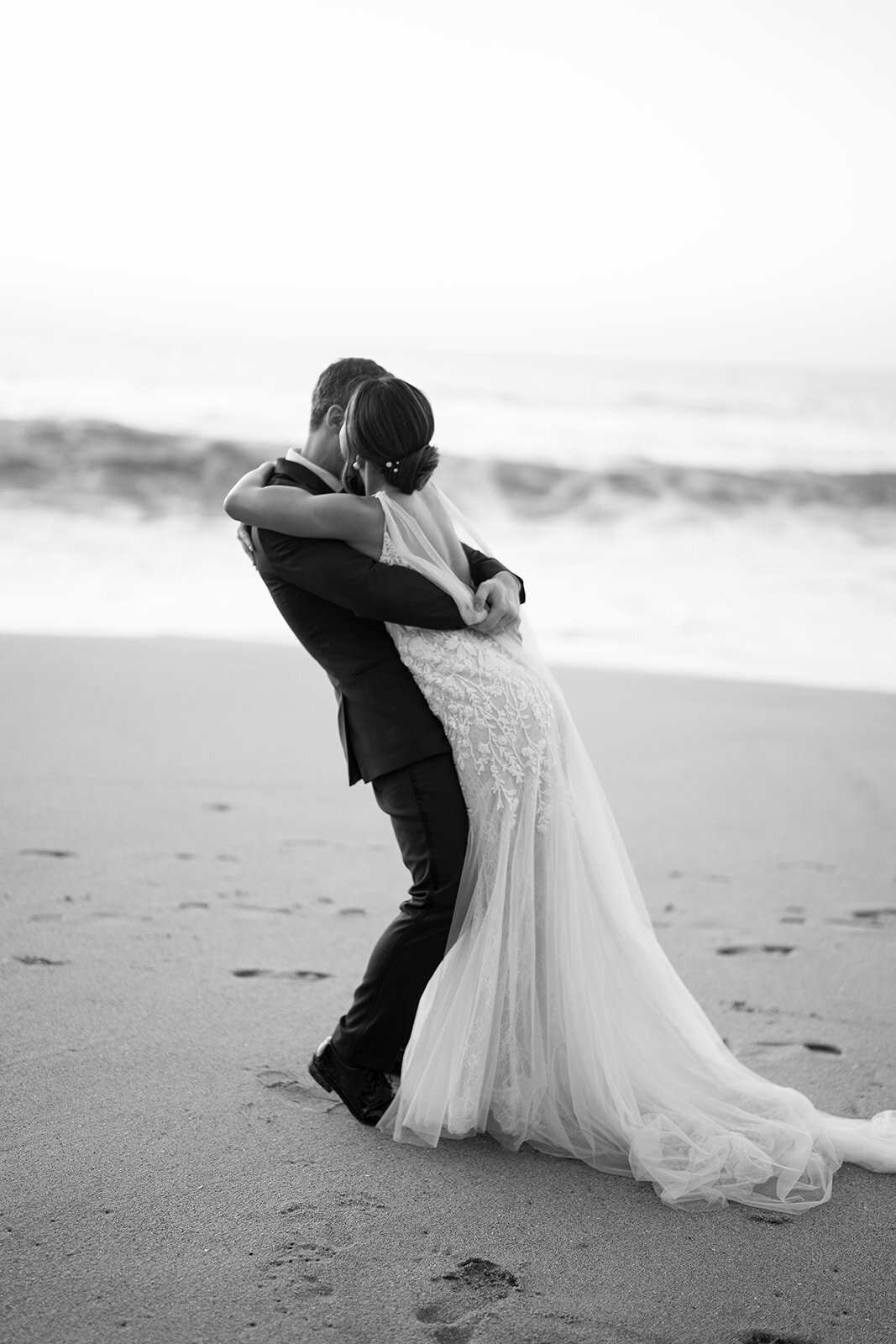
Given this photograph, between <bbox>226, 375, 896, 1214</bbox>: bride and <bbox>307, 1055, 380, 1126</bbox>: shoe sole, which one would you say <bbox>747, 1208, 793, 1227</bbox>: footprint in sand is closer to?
<bbox>226, 375, 896, 1214</bbox>: bride

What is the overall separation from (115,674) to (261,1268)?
5.03 meters

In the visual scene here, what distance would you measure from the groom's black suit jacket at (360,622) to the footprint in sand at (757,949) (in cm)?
168

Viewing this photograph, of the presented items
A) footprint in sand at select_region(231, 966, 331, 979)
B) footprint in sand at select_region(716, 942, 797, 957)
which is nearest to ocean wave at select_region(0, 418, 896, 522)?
footprint in sand at select_region(231, 966, 331, 979)

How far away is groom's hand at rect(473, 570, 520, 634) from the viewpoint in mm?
2738

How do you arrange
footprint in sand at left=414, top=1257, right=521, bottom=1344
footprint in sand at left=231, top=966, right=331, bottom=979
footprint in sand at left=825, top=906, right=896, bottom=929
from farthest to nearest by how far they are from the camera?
footprint in sand at left=825, top=906, right=896, bottom=929 → footprint in sand at left=231, top=966, right=331, bottom=979 → footprint in sand at left=414, top=1257, right=521, bottom=1344

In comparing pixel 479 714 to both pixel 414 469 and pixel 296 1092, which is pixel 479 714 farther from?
pixel 296 1092

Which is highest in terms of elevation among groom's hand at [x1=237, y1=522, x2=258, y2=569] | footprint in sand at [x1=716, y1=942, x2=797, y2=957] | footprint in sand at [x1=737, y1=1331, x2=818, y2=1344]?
groom's hand at [x1=237, y1=522, x2=258, y2=569]

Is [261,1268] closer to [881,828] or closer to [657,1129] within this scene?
[657,1129]

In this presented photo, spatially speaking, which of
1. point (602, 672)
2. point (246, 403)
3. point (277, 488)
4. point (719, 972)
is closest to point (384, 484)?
point (277, 488)

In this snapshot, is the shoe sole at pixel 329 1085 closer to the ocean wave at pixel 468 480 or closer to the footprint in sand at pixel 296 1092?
the footprint in sand at pixel 296 1092

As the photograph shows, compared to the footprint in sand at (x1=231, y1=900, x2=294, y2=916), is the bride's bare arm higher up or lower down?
higher up

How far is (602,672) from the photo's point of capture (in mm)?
7664

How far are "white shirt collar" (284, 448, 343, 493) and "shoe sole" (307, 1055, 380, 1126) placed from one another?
142cm

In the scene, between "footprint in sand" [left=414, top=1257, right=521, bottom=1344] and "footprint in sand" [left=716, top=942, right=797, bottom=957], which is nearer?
"footprint in sand" [left=414, top=1257, right=521, bottom=1344]
